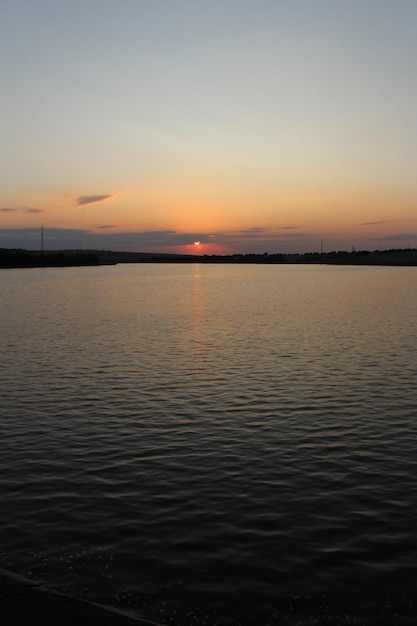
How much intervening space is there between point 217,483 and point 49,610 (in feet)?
26.3

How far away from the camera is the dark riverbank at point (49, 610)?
8.85m

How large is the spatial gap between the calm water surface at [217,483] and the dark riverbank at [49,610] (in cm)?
111

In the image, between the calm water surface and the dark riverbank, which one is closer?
the dark riverbank

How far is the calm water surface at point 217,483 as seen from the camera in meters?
11.2

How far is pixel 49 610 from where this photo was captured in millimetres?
9180

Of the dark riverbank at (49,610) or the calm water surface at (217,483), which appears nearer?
the dark riverbank at (49,610)

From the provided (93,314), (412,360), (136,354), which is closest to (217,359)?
(136,354)

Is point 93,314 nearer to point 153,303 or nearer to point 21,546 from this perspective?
point 153,303

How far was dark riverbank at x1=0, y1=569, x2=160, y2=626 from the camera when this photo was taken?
8.85 meters

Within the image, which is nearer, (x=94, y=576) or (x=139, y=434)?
(x=94, y=576)

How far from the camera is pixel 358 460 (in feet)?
60.7

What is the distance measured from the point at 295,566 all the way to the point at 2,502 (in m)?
7.87

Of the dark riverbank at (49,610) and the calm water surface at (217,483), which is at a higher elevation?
the dark riverbank at (49,610)

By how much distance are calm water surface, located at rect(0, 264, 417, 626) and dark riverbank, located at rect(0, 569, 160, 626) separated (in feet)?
3.64
